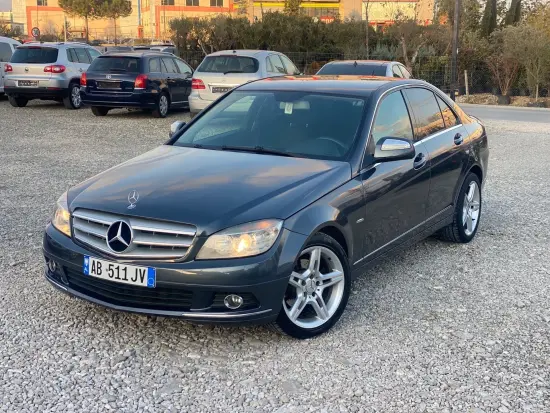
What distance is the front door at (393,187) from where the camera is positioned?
4875mm

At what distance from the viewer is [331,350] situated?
421cm

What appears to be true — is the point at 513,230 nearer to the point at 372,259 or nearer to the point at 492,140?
the point at 372,259

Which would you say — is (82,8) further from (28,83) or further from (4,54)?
(28,83)

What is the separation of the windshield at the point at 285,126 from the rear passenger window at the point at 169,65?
1253 centimetres

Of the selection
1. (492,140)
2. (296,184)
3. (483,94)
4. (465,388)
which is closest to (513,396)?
(465,388)

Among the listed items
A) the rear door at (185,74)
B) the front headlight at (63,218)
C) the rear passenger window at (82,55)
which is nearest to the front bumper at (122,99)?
the rear door at (185,74)

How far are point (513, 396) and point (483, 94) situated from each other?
29.6 m

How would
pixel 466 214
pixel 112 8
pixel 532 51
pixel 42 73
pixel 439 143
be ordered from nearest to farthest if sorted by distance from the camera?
pixel 439 143, pixel 466 214, pixel 42 73, pixel 532 51, pixel 112 8

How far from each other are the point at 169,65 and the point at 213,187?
1435 cm

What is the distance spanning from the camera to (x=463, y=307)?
16.3 feet

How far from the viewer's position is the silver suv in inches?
723

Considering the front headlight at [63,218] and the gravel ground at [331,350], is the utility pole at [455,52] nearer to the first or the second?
the gravel ground at [331,350]

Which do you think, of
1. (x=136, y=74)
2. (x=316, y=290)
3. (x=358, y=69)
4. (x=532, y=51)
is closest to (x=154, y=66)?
(x=136, y=74)

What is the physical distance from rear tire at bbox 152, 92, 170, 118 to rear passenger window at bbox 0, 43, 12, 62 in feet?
18.0
